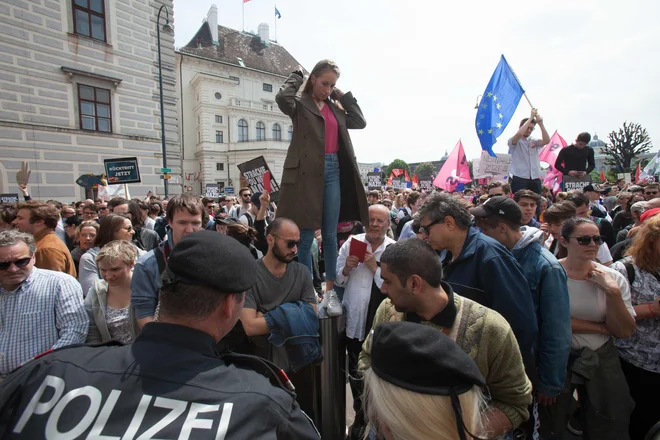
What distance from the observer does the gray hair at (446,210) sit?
2.54 metres

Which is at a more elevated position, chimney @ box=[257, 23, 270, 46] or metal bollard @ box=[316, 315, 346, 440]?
chimney @ box=[257, 23, 270, 46]

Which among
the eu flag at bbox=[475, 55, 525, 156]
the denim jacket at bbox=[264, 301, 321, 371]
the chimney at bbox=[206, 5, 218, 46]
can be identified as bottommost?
the denim jacket at bbox=[264, 301, 321, 371]

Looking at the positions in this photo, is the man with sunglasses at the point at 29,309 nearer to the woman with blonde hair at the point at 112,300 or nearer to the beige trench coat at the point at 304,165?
the woman with blonde hair at the point at 112,300

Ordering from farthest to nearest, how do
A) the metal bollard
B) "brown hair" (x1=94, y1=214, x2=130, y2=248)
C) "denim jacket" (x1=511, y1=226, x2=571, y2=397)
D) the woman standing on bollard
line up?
"brown hair" (x1=94, y1=214, x2=130, y2=248), the woman standing on bollard, the metal bollard, "denim jacket" (x1=511, y1=226, x2=571, y2=397)

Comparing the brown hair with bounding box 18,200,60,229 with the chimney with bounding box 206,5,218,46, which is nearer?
the brown hair with bounding box 18,200,60,229

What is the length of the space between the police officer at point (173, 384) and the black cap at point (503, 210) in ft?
7.15

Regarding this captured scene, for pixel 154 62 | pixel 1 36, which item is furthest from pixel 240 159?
pixel 1 36

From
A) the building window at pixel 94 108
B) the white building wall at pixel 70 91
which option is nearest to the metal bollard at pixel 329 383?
the white building wall at pixel 70 91

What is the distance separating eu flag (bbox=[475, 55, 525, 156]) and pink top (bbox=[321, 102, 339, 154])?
459cm

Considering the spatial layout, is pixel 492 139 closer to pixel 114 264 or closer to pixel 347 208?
pixel 347 208

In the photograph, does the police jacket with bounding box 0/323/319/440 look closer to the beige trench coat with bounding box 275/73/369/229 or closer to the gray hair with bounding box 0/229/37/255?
the gray hair with bounding box 0/229/37/255

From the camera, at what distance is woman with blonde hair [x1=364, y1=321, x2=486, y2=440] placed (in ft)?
4.22

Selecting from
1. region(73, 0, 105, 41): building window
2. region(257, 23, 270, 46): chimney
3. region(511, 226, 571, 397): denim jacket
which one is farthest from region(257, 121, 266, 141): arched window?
region(511, 226, 571, 397): denim jacket

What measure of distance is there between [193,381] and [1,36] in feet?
64.3
